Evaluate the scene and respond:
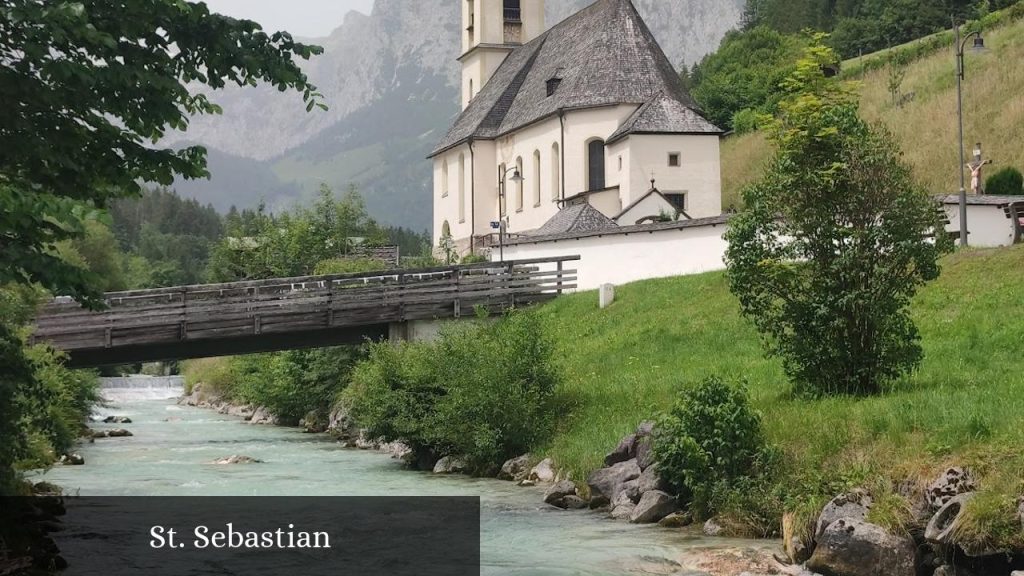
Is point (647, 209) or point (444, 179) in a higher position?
point (444, 179)

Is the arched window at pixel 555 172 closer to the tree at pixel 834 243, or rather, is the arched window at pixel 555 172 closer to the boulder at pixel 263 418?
the boulder at pixel 263 418

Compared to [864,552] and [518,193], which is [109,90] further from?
[518,193]

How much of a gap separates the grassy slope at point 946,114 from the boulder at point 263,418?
20.7m

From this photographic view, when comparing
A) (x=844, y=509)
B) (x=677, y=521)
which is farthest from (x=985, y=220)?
(x=844, y=509)

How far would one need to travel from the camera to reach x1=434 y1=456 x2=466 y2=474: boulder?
85.2 ft

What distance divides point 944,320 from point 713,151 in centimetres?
2752

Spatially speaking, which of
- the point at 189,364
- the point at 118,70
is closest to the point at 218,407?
the point at 189,364

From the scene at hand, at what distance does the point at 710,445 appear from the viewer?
17.8 metres

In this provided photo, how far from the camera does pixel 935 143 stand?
56969 mm

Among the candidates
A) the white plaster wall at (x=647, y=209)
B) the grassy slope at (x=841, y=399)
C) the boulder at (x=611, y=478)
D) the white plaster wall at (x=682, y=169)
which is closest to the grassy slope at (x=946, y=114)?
the white plaster wall at (x=682, y=169)

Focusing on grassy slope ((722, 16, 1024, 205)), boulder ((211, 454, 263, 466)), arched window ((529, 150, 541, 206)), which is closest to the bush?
grassy slope ((722, 16, 1024, 205))

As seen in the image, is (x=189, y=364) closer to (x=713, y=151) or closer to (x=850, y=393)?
(x=713, y=151)

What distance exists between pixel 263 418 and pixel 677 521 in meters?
31.5

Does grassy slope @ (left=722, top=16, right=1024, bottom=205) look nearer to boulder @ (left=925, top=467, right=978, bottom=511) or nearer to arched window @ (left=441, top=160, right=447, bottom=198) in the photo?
arched window @ (left=441, top=160, right=447, bottom=198)
